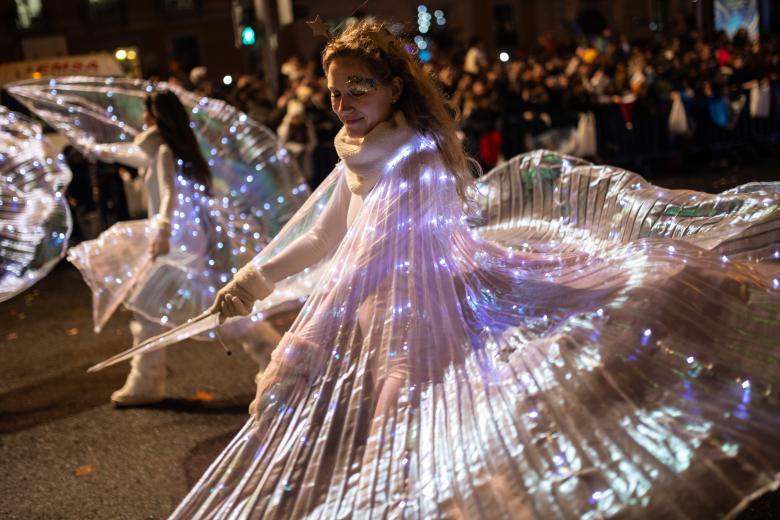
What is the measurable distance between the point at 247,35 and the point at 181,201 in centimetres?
852

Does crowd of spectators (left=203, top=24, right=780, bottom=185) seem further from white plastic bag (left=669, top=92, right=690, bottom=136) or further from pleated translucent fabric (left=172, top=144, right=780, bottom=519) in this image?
pleated translucent fabric (left=172, top=144, right=780, bottom=519)

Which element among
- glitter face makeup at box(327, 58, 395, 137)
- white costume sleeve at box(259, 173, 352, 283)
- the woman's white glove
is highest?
glitter face makeup at box(327, 58, 395, 137)

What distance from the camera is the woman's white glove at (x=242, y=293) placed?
138 inches

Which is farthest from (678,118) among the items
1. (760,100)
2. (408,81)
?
(408,81)

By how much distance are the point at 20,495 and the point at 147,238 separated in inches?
67.9

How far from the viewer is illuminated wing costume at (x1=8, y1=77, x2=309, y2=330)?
5457 mm

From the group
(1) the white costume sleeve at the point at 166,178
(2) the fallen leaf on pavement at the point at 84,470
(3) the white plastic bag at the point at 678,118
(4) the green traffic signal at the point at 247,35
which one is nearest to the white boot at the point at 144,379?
(1) the white costume sleeve at the point at 166,178

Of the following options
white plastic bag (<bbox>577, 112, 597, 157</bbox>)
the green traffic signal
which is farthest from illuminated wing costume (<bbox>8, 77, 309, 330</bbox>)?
the green traffic signal

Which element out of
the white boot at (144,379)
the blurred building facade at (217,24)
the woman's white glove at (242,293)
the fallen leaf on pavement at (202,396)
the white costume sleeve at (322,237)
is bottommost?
the fallen leaf on pavement at (202,396)

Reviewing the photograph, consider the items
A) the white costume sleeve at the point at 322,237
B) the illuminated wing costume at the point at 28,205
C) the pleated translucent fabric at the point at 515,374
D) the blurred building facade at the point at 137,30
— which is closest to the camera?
the pleated translucent fabric at the point at 515,374

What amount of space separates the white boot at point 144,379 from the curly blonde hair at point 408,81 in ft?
8.53

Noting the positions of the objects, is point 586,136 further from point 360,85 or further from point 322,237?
point 360,85

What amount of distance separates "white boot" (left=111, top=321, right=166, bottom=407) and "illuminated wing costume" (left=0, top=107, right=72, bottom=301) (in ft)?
2.80

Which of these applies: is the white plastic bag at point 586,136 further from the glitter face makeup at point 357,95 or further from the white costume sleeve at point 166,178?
the glitter face makeup at point 357,95
